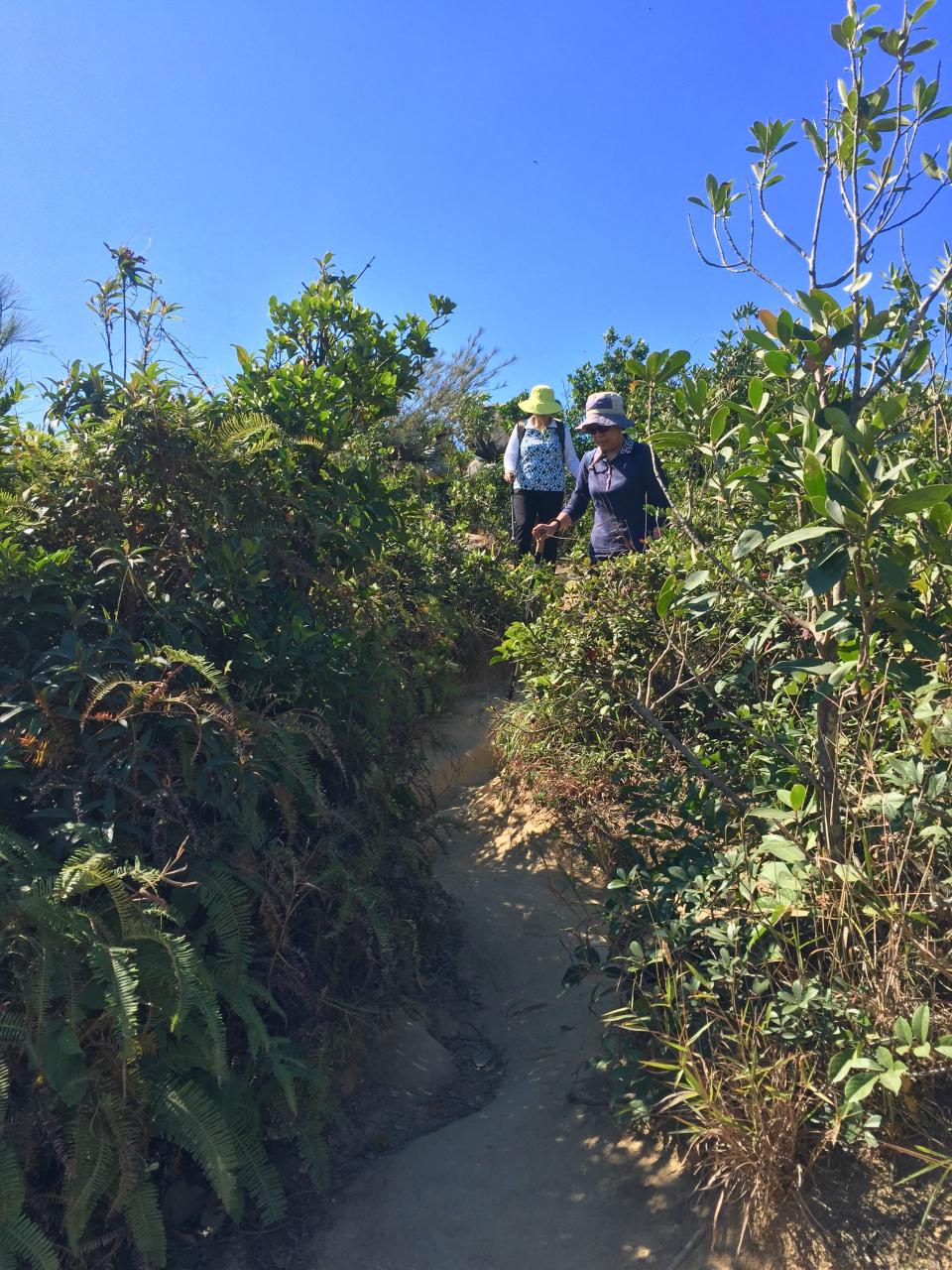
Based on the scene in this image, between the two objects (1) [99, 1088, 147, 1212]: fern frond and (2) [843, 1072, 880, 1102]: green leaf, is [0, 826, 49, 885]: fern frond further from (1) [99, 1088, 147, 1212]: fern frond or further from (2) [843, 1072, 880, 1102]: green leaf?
(2) [843, 1072, 880, 1102]: green leaf

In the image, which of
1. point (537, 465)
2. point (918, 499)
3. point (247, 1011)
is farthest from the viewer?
point (537, 465)

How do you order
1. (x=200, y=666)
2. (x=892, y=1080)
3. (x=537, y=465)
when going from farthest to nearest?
(x=537, y=465)
(x=200, y=666)
(x=892, y=1080)

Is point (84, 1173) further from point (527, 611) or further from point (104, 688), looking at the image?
point (527, 611)

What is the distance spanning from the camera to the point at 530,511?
708 cm

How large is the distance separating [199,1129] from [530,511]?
5.29m

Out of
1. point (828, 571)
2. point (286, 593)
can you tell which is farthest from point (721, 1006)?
point (286, 593)

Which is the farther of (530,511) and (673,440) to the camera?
(530,511)

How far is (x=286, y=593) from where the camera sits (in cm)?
343

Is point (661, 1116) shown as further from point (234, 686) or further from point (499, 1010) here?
point (234, 686)

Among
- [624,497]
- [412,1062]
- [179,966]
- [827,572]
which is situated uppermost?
[624,497]

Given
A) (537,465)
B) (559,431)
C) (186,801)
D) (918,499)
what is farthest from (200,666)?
(559,431)

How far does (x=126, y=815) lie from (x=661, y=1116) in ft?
5.65

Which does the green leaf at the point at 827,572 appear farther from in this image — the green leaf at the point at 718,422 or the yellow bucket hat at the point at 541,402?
the yellow bucket hat at the point at 541,402

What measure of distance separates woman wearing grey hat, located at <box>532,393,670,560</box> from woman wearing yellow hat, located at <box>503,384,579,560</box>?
122 centimetres
